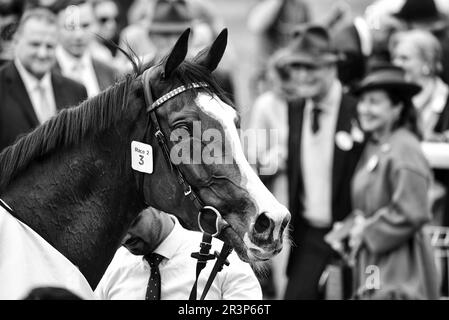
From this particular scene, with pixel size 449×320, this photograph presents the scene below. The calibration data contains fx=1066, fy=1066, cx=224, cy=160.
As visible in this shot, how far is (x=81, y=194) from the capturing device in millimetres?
4824

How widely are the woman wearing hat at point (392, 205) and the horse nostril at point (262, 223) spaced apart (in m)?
2.95

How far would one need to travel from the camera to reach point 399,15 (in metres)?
10.6

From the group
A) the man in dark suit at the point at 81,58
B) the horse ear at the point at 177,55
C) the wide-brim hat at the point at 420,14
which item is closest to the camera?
the horse ear at the point at 177,55

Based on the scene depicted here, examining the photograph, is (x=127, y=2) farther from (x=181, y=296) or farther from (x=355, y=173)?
(x=181, y=296)

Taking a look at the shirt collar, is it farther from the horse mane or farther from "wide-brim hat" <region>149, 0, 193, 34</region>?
the horse mane

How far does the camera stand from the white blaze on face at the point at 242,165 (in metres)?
4.52

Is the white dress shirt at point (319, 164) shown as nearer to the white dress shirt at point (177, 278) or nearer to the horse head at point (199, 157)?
the white dress shirt at point (177, 278)

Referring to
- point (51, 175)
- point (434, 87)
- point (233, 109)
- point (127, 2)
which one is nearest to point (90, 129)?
point (51, 175)

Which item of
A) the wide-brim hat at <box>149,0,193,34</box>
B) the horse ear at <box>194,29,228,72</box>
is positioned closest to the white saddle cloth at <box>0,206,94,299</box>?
the horse ear at <box>194,29,228,72</box>

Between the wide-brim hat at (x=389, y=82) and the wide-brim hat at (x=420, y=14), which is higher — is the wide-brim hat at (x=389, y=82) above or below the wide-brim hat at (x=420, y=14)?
below

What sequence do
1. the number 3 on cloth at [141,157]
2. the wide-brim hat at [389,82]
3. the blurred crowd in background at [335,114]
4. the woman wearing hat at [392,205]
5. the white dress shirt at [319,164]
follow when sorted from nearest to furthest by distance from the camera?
the number 3 on cloth at [141,157], the woman wearing hat at [392,205], the blurred crowd in background at [335,114], the wide-brim hat at [389,82], the white dress shirt at [319,164]

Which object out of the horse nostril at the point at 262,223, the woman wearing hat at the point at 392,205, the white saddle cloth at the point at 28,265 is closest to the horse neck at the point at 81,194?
the white saddle cloth at the point at 28,265

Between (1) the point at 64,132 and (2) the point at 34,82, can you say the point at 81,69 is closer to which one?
(2) the point at 34,82
